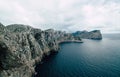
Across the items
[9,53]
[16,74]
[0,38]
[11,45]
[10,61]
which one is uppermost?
[0,38]

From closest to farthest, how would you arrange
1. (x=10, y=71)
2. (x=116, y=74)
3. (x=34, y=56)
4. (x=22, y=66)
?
(x=10, y=71) → (x=22, y=66) → (x=116, y=74) → (x=34, y=56)

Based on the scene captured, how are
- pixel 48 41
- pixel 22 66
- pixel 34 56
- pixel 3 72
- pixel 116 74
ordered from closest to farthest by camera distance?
1. pixel 3 72
2. pixel 22 66
3. pixel 116 74
4. pixel 34 56
5. pixel 48 41

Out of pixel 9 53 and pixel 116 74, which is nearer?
pixel 9 53

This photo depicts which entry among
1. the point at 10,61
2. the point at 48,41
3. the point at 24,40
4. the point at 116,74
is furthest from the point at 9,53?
the point at 48,41

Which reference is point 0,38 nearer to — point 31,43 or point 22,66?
point 22,66

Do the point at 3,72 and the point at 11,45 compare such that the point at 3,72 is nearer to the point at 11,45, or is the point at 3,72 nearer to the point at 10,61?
the point at 10,61

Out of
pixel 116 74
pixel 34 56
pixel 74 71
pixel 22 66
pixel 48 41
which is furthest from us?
pixel 48 41

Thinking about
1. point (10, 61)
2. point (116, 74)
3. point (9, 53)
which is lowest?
point (116, 74)

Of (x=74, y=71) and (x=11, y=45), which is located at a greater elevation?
(x=11, y=45)

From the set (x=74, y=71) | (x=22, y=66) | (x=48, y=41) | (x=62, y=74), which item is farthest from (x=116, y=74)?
(x=48, y=41)
